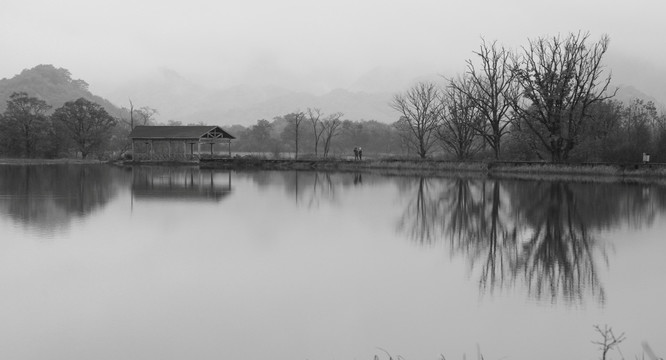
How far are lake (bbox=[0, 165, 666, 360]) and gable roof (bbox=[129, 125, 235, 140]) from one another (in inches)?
1461

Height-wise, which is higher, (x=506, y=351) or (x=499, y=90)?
(x=499, y=90)

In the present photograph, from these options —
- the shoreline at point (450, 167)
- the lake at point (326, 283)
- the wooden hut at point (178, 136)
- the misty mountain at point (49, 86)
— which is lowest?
the lake at point (326, 283)

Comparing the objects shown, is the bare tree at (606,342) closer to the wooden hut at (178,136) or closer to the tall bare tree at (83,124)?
the wooden hut at (178,136)

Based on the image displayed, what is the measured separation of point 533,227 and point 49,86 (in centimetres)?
13077

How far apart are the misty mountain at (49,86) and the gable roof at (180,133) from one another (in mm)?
61396

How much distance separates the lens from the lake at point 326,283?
6.20 meters

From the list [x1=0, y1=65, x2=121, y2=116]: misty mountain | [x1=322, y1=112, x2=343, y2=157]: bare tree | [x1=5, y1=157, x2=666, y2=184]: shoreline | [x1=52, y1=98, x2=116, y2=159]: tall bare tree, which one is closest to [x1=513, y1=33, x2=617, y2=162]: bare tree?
[x1=5, y1=157, x2=666, y2=184]: shoreline

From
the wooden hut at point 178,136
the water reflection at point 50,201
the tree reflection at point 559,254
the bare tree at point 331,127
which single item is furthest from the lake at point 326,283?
the bare tree at point 331,127

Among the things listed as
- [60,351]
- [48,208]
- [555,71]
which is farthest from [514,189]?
[60,351]

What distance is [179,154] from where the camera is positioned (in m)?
55.9

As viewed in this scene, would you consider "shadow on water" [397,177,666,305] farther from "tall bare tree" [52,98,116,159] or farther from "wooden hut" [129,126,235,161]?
"tall bare tree" [52,98,116,159]

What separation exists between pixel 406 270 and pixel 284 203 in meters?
11.1

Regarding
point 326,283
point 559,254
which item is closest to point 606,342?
point 326,283

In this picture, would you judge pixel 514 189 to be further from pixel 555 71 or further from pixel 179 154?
pixel 179 154
